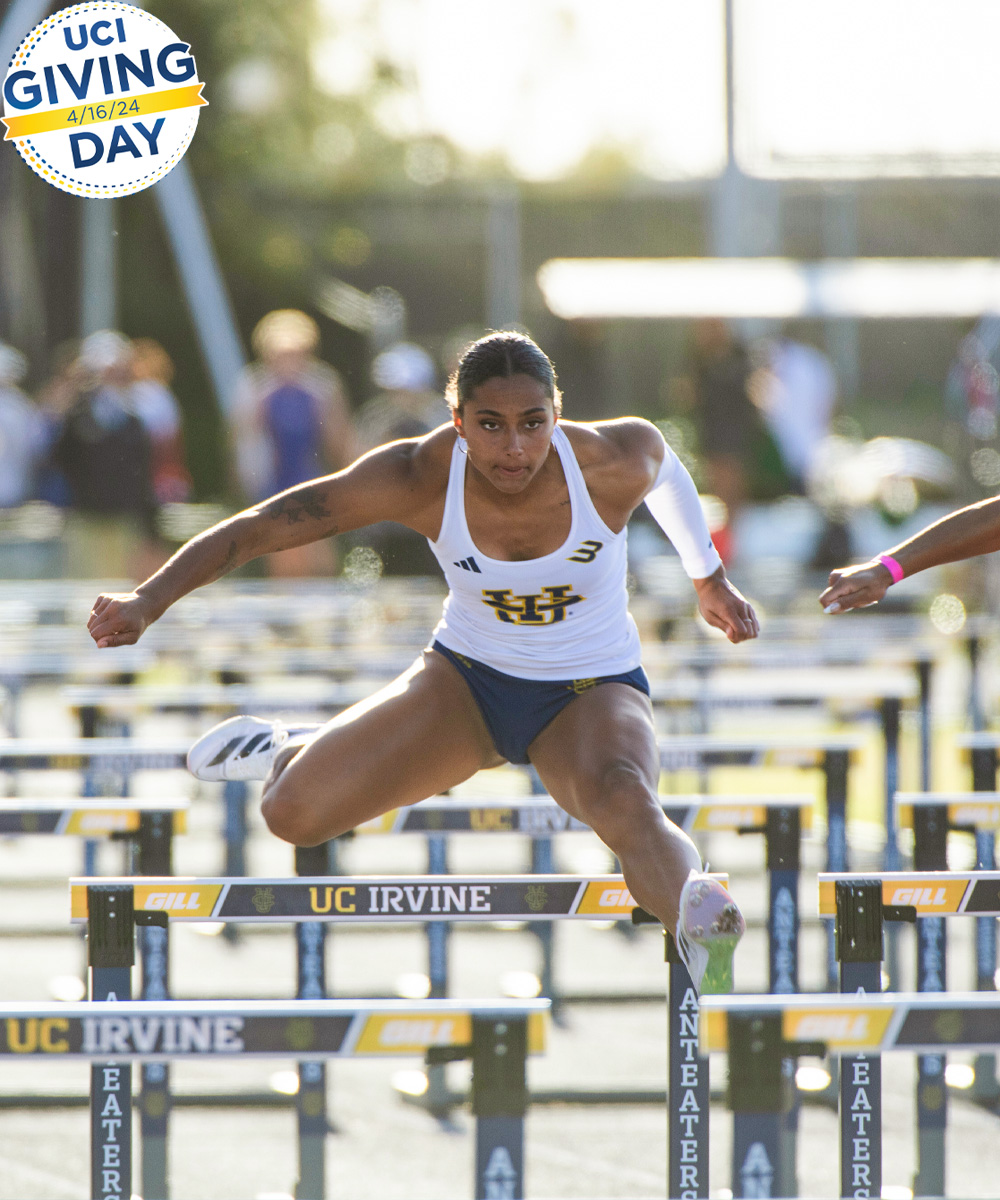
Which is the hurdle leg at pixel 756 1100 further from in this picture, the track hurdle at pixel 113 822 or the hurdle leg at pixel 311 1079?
the track hurdle at pixel 113 822

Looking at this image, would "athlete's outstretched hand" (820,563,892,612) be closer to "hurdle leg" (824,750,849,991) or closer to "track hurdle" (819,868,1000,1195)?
"track hurdle" (819,868,1000,1195)

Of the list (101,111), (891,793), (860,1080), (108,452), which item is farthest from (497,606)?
(108,452)

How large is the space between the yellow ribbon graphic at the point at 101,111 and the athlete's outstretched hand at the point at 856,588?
302 cm

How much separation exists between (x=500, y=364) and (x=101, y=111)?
256 cm

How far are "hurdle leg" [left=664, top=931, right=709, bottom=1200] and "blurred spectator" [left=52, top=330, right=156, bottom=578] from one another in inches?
375

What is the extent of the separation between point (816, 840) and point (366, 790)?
488cm

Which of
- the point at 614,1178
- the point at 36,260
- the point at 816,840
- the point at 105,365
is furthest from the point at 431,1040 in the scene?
the point at 36,260

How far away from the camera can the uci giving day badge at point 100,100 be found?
5.93 meters

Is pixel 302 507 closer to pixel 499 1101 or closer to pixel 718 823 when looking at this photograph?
pixel 718 823

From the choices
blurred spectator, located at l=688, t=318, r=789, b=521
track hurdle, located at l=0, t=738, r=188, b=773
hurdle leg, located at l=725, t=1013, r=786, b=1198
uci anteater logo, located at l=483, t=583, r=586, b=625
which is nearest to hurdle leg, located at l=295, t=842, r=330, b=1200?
uci anteater logo, located at l=483, t=583, r=586, b=625

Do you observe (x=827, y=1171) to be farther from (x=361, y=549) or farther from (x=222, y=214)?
(x=222, y=214)

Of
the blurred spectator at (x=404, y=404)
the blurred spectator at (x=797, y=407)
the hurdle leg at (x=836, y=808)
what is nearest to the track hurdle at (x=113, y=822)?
the hurdle leg at (x=836, y=808)

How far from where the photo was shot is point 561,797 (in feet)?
14.3

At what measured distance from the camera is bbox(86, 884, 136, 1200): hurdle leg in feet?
10.1
